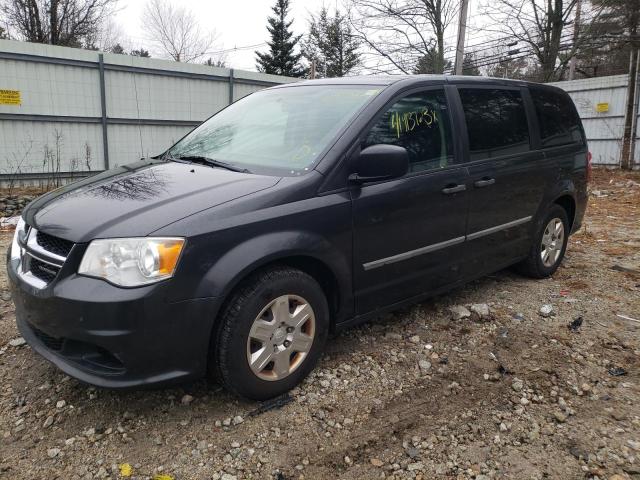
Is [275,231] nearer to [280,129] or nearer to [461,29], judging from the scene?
[280,129]

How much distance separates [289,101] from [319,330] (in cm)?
165

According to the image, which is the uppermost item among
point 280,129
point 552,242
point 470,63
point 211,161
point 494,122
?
point 470,63

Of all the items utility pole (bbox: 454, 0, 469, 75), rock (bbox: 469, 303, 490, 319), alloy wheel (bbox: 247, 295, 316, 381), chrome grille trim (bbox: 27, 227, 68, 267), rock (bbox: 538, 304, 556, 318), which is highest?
utility pole (bbox: 454, 0, 469, 75)

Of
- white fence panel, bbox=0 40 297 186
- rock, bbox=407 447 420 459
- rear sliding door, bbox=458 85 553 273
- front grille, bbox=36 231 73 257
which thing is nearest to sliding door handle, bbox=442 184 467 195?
rear sliding door, bbox=458 85 553 273

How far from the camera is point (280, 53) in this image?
35.1m

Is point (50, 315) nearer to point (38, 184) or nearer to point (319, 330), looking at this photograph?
point (319, 330)

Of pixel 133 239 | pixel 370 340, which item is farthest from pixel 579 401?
pixel 133 239

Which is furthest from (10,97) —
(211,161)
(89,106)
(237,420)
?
(237,420)

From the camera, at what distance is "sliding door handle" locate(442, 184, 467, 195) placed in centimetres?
333

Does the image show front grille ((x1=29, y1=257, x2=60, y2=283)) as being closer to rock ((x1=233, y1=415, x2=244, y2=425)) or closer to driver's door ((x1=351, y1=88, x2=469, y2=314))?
rock ((x1=233, y1=415, x2=244, y2=425))

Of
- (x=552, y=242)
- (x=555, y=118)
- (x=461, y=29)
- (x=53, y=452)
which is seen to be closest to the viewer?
(x=53, y=452)

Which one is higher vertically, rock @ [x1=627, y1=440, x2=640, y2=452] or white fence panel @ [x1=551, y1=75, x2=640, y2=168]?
white fence panel @ [x1=551, y1=75, x2=640, y2=168]

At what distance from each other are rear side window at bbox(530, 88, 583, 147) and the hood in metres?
2.86

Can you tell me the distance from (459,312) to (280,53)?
113 feet
